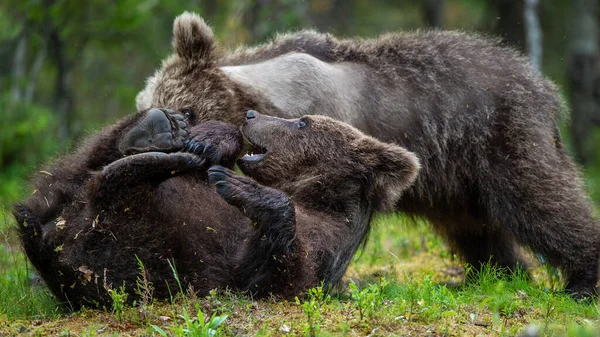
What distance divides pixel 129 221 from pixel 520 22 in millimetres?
10915

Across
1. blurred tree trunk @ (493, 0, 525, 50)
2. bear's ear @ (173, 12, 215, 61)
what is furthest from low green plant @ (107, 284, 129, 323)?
blurred tree trunk @ (493, 0, 525, 50)

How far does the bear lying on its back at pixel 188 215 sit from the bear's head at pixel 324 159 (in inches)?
0.5

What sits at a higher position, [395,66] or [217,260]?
[395,66]

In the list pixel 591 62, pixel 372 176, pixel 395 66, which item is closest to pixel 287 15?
pixel 591 62

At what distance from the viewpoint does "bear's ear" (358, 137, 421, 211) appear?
650cm

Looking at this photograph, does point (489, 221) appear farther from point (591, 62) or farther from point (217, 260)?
point (591, 62)

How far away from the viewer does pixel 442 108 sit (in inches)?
295

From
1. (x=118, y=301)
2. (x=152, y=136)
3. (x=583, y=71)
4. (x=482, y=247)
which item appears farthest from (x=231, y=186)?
(x=583, y=71)

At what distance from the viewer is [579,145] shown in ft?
51.8

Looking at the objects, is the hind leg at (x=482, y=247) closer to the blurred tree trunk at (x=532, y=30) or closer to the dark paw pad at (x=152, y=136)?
the dark paw pad at (x=152, y=136)

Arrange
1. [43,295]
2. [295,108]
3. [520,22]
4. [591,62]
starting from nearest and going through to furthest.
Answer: [43,295]
[295,108]
[520,22]
[591,62]

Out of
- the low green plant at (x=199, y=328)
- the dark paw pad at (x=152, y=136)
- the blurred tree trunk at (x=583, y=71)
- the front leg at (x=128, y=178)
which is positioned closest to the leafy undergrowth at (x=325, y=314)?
the low green plant at (x=199, y=328)

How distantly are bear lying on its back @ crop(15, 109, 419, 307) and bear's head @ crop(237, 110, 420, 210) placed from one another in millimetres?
12

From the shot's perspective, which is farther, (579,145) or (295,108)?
(579,145)
